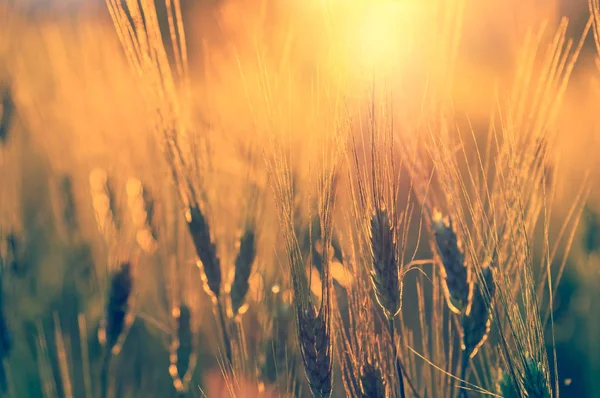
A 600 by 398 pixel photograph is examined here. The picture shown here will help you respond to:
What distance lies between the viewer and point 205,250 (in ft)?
3.17

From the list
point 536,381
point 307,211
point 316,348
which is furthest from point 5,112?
point 536,381

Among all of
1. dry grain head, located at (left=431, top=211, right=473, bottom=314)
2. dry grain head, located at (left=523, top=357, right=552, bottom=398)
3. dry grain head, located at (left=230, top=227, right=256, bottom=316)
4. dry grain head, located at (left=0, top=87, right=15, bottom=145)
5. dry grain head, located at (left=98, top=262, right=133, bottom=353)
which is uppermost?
dry grain head, located at (left=0, top=87, right=15, bottom=145)

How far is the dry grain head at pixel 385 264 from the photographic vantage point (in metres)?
0.75

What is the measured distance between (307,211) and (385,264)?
0.57 meters

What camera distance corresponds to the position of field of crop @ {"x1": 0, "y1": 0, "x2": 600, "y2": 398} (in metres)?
0.74

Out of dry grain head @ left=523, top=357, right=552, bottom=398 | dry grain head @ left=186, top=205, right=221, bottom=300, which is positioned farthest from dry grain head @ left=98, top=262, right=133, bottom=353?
dry grain head @ left=523, top=357, right=552, bottom=398

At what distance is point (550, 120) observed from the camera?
0.77m

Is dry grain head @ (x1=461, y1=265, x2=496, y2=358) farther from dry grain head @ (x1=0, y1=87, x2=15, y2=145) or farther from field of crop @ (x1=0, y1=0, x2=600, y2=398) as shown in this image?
dry grain head @ (x1=0, y1=87, x2=15, y2=145)

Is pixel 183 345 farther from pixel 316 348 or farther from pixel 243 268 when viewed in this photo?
pixel 316 348

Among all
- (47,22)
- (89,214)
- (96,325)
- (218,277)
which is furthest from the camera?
(47,22)

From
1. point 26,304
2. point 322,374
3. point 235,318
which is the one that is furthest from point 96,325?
point 322,374

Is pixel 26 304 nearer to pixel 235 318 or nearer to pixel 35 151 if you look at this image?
pixel 235 318

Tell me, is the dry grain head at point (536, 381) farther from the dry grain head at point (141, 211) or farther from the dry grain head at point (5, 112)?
the dry grain head at point (5, 112)

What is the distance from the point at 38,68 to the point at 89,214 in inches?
54.4
